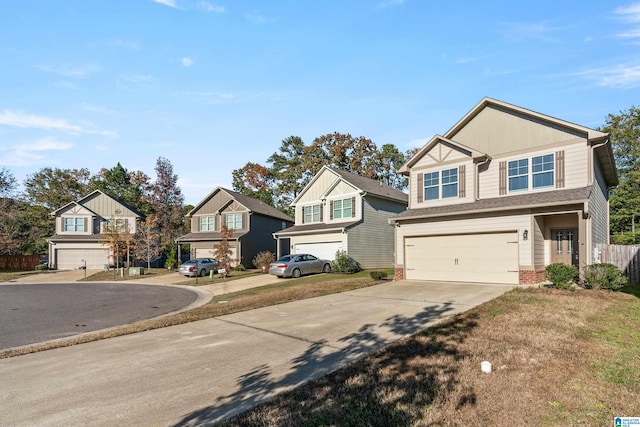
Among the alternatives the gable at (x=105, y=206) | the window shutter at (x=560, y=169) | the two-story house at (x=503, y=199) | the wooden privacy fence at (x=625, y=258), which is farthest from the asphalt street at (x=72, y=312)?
the gable at (x=105, y=206)

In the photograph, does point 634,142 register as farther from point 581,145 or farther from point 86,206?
point 86,206

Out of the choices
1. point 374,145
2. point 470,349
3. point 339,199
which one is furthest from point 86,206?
point 470,349

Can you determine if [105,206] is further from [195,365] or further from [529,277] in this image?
[529,277]

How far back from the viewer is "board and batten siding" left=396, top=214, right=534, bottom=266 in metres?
14.7

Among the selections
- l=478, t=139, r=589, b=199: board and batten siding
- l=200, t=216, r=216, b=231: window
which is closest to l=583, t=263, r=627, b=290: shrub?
l=478, t=139, r=589, b=199: board and batten siding

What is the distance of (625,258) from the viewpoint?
15578mm

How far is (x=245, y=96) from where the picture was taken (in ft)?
53.8

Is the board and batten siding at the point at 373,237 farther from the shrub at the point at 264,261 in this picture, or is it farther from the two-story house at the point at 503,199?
the shrub at the point at 264,261

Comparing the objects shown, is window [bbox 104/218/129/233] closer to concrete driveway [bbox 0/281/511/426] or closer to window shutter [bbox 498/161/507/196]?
concrete driveway [bbox 0/281/511/426]

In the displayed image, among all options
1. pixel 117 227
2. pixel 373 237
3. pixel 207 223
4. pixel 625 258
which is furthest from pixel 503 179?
pixel 117 227

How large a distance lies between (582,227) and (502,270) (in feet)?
10.7

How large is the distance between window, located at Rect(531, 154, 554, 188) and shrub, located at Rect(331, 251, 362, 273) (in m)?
11.3

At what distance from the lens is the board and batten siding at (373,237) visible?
2483 cm

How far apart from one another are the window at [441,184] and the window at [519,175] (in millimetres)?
2355
